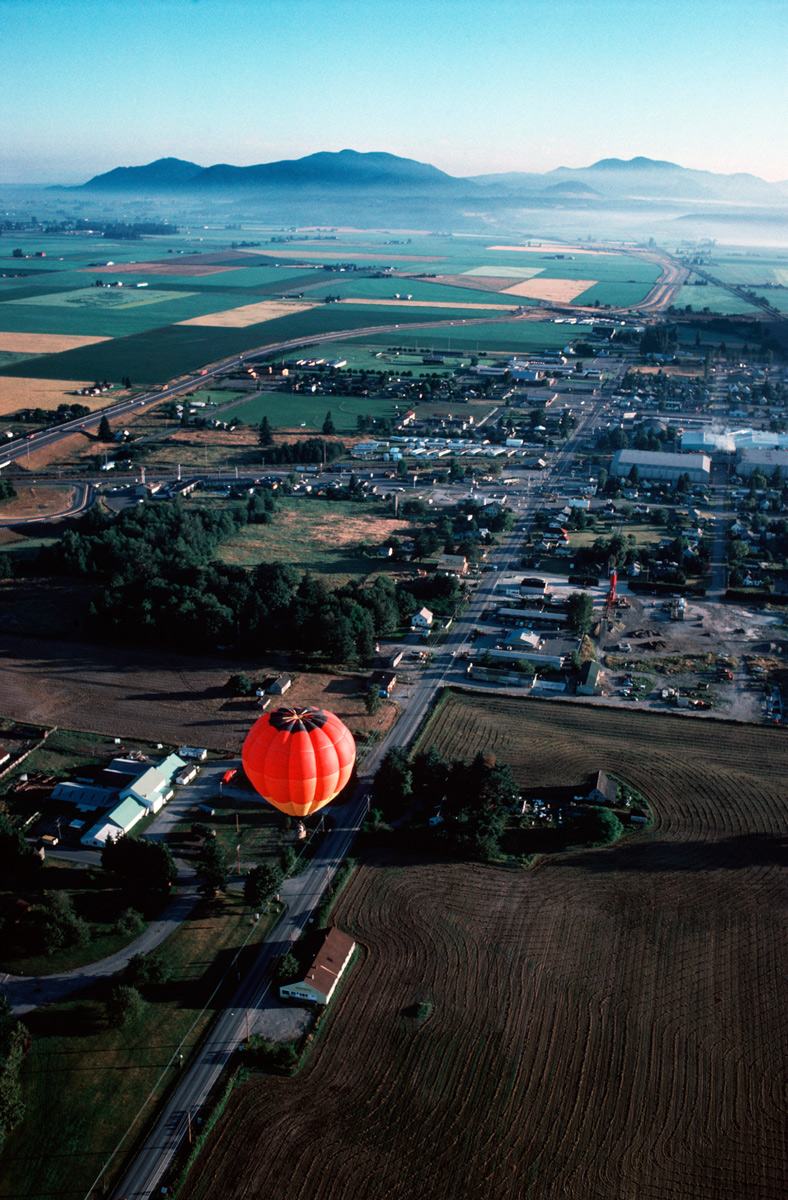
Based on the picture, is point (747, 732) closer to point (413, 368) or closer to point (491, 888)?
point (491, 888)

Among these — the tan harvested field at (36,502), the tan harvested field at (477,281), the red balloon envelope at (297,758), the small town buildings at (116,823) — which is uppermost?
the tan harvested field at (477,281)

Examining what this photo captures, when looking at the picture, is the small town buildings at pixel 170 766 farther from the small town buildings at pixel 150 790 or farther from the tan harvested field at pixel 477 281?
the tan harvested field at pixel 477 281

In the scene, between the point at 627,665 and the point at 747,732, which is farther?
the point at 627,665

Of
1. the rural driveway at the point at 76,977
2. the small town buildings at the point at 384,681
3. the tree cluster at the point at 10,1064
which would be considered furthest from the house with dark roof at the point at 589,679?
the tree cluster at the point at 10,1064

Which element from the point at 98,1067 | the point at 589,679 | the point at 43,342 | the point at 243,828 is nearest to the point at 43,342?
the point at 43,342

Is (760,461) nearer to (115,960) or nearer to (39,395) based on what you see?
(115,960)

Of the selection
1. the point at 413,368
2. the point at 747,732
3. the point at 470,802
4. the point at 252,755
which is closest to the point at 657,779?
the point at 747,732
